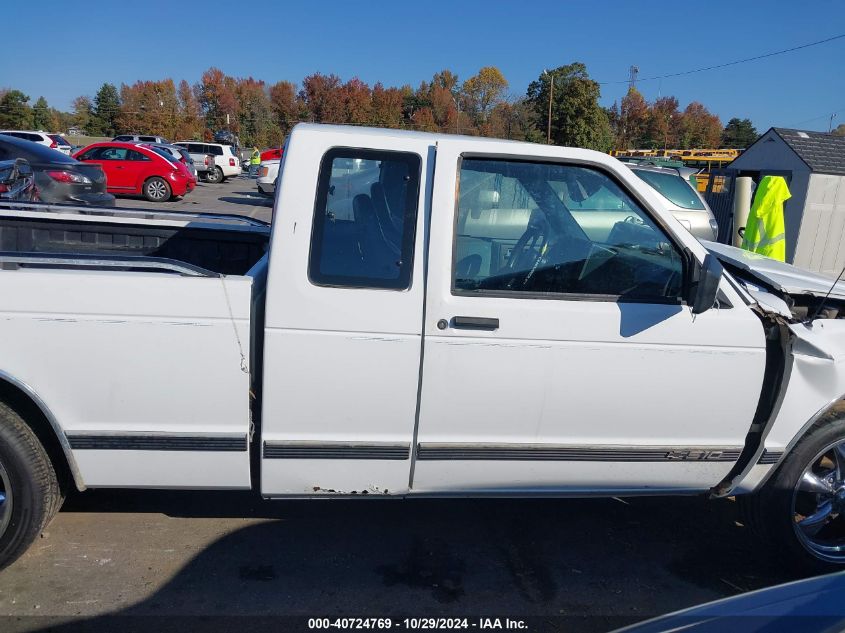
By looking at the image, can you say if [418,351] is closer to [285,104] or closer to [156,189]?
[156,189]

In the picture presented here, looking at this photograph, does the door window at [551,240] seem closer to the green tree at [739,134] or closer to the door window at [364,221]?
the door window at [364,221]

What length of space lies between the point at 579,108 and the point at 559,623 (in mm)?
38842

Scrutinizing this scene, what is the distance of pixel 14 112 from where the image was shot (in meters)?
68.2

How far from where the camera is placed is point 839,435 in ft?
10.5

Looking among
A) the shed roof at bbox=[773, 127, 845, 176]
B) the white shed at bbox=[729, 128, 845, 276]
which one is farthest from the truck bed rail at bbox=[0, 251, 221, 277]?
the shed roof at bbox=[773, 127, 845, 176]

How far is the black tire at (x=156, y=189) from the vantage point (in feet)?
67.1

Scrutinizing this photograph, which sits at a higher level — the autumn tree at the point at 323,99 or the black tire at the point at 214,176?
the autumn tree at the point at 323,99

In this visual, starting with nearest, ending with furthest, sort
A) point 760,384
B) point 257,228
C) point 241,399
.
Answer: point 241,399 → point 760,384 → point 257,228

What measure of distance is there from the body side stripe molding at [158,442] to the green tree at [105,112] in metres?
76.1

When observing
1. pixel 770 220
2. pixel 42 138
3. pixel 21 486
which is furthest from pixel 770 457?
pixel 42 138

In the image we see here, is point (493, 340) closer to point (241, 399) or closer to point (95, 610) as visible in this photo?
point (241, 399)

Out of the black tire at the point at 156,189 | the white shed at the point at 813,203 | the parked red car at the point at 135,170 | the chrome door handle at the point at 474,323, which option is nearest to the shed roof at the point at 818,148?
the white shed at the point at 813,203

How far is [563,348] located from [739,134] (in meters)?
72.7

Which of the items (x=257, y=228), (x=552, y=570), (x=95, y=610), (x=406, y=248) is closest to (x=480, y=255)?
(x=406, y=248)
